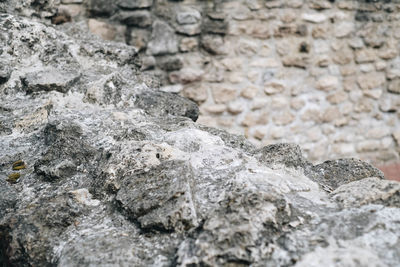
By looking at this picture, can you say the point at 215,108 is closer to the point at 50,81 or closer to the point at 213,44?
Result: the point at 213,44

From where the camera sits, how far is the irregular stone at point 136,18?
11.6 feet

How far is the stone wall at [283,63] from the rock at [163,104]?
5.68ft

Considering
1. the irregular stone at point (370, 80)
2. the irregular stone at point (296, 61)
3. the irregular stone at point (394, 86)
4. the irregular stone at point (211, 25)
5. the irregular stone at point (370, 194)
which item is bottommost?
the irregular stone at point (394, 86)

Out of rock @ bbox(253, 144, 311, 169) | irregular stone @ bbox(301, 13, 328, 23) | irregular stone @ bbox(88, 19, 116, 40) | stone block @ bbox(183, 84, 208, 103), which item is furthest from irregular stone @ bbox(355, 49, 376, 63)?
rock @ bbox(253, 144, 311, 169)

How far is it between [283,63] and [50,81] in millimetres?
2776

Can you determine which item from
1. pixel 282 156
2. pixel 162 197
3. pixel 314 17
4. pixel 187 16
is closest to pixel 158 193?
pixel 162 197

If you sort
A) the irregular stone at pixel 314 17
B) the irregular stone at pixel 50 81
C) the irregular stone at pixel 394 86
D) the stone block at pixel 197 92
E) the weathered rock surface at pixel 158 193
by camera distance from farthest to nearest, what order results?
the irregular stone at pixel 394 86 < the irregular stone at pixel 314 17 < the stone block at pixel 197 92 < the irregular stone at pixel 50 81 < the weathered rock surface at pixel 158 193

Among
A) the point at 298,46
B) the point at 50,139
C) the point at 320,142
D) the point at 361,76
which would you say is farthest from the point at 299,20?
the point at 50,139

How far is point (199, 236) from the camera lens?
1006mm

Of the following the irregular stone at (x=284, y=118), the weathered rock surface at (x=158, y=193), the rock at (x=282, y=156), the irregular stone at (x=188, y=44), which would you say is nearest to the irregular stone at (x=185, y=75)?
the irregular stone at (x=188, y=44)

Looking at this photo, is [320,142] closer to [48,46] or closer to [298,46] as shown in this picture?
[298,46]

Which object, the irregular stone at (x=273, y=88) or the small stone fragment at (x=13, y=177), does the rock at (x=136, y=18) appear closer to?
the irregular stone at (x=273, y=88)

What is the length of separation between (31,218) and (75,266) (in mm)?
249

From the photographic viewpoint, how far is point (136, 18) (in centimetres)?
358
